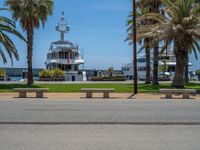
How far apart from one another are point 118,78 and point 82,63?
24.1 meters

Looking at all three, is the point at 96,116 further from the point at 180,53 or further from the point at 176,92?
the point at 180,53

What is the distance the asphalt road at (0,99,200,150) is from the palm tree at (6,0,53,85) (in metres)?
28.4

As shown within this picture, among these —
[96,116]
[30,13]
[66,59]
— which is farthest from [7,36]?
[66,59]

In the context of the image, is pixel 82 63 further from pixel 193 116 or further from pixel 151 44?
pixel 193 116

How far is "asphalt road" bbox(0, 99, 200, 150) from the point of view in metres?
9.36

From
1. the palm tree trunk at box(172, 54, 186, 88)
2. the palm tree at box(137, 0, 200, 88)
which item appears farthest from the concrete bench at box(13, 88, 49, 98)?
the palm tree trunk at box(172, 54, 186, 88)

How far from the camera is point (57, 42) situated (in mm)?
86750

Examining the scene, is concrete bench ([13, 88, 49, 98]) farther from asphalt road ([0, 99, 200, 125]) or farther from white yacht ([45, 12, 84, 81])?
white yacht ([45, 12, 84, 81])

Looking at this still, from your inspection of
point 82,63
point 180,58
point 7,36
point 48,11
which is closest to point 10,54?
point 7,36
